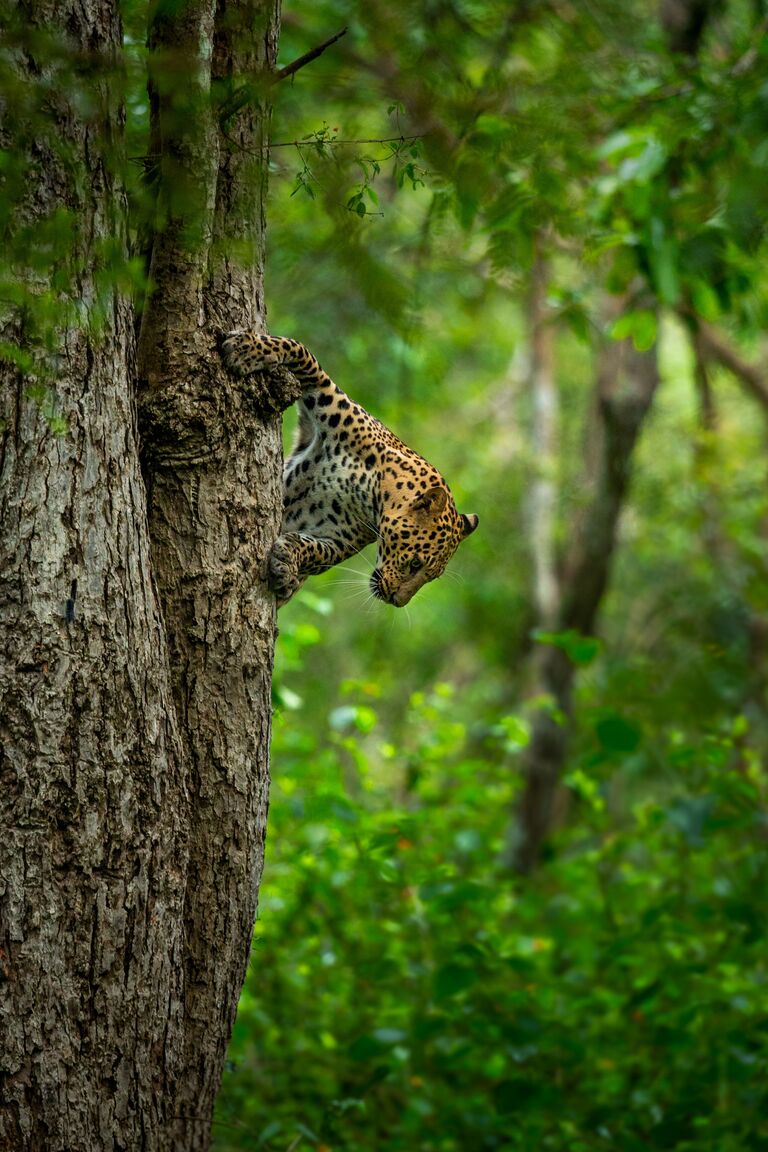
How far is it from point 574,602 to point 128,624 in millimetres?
8111

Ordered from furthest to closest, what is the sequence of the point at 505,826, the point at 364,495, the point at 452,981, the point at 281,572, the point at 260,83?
the point at 505,826
the point at 452,981
the point at 364,495
the point at 281,572
the point at 260,83

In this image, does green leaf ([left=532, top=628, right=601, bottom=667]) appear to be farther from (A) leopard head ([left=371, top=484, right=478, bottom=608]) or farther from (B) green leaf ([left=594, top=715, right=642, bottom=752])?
(A) leopard head ([left=371, top=484, right=478, bottom=608])

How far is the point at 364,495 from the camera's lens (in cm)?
481

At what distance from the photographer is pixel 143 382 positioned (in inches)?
133

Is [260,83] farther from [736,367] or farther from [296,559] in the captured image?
[736,367]

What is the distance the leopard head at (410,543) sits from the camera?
4.84 m

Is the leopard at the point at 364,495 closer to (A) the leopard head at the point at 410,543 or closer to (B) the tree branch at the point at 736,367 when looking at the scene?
(A) the leopard head at the point at 410,543

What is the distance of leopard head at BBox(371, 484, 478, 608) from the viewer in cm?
484

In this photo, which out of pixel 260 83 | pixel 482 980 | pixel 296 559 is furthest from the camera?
pixel 482 980

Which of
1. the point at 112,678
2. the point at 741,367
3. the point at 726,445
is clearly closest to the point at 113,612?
the point at 112,678

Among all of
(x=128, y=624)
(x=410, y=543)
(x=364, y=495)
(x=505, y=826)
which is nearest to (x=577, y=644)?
(x=410, y=543)

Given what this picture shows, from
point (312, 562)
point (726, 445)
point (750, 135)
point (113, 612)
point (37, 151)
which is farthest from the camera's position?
point (726, 445)

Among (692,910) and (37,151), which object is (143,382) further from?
(692,910)

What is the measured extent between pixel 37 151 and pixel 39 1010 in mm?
1954
